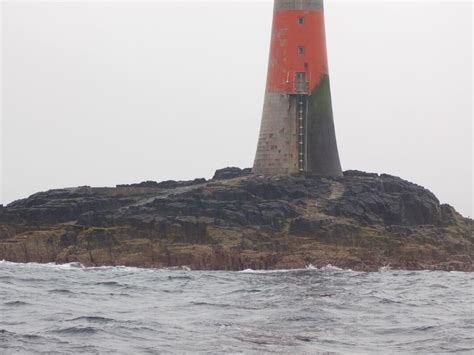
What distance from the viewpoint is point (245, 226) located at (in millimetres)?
49562

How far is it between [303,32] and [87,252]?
1660 cm

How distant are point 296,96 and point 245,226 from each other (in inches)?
368

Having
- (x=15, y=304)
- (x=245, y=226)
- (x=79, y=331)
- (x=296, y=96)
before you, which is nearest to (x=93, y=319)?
(x=79, y=331)

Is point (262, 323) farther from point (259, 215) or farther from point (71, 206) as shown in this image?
point (71, 206)

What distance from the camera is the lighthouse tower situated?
55875 mm

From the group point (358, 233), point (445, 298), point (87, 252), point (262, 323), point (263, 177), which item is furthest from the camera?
point (263, 177)

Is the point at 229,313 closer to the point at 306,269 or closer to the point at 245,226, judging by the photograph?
the point at 306,269

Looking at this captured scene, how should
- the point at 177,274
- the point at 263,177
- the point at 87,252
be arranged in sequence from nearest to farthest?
the point at 177,274 → the point at 87,252 → the point at 263,177

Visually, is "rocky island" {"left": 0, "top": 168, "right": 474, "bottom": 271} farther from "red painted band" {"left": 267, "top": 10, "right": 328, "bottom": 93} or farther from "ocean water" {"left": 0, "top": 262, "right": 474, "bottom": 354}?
Answer: "red painted band" {"left": 267, "top": 10, "right": 328, "bottom": 93}

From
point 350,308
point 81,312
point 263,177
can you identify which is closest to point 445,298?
point 350,308

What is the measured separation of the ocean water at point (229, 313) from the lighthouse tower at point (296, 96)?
14760 millimetres

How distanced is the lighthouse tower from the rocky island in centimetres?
159

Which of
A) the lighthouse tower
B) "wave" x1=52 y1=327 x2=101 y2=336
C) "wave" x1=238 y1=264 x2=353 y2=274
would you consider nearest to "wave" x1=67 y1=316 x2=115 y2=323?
"wave" x1=52 y1=327 x2=101 y2=336

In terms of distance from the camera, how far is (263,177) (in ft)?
180
